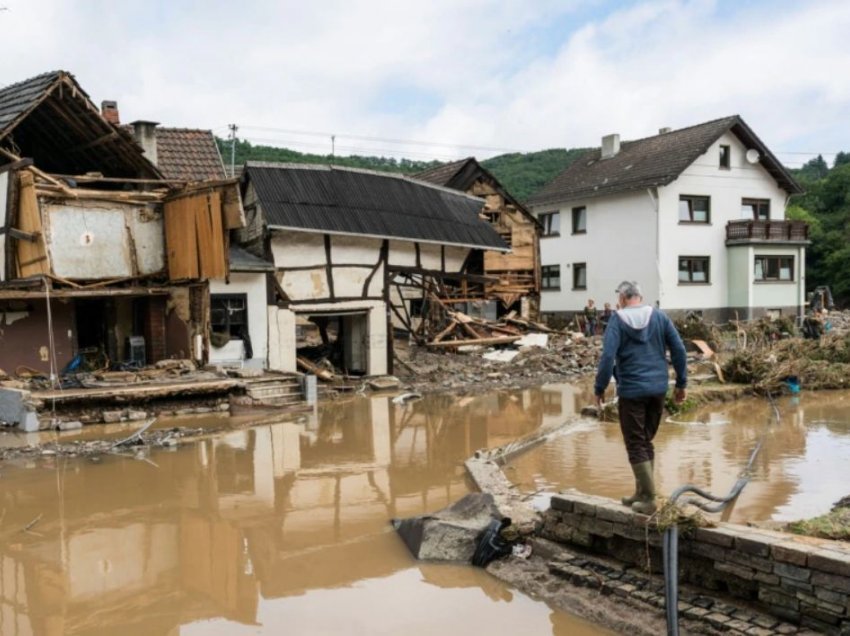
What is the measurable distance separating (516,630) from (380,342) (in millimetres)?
15268

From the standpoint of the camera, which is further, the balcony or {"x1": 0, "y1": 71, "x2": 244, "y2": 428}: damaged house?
the balcony

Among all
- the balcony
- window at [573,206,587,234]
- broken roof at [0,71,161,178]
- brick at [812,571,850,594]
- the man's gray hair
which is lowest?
brick at [812,571,850,594]

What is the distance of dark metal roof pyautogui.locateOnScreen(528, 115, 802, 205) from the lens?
30125 millimetres

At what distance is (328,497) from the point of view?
30.7 ft

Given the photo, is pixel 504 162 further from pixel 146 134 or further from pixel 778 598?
pixel 778 598

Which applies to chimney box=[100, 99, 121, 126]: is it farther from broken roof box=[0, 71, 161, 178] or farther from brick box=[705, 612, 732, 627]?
brick box=[705, 612, 732, 627]

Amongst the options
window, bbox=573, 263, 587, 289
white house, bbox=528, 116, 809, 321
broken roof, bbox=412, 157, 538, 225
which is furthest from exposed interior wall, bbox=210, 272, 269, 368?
window, bbox=573, 263, 587, 289

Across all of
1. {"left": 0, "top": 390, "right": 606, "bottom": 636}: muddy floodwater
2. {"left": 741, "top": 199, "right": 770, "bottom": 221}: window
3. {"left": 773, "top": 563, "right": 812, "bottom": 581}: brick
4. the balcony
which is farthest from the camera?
{"left": 741, "top": 199, "right": 770, "bottom": 221}: window

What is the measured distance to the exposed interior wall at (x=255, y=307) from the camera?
58.9 ft

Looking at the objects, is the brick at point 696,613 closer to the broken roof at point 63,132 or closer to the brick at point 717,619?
the brick at point 717,619

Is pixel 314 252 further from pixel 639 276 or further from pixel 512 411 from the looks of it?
pixel 639 276

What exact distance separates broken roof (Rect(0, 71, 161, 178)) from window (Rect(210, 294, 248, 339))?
3589mm

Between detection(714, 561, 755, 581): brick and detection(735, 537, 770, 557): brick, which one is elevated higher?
detection(735, 537, 770, 557): brick

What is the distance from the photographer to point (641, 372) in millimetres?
5977
